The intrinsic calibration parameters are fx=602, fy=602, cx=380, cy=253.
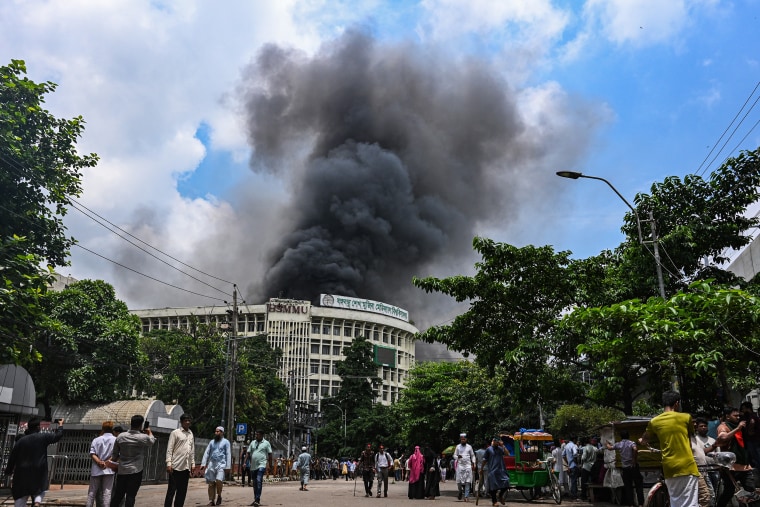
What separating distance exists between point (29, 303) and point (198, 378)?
96.7 ft

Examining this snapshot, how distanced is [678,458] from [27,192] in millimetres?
14459

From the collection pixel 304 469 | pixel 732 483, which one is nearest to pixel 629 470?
pixel 732 483

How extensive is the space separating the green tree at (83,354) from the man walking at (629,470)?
25.3 meters

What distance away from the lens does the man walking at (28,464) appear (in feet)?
27.6

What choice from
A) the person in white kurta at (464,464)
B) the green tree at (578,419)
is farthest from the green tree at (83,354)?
the green tree at (578,419)

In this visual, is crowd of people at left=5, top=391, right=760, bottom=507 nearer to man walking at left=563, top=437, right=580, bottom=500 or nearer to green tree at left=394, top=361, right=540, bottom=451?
man walking at left=563, top=437, right=580, bottom=500

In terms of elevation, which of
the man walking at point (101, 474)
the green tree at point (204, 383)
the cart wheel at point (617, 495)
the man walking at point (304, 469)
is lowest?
the man walking at point (304, 469)

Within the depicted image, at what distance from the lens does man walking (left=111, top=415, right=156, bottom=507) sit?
813 centimetres

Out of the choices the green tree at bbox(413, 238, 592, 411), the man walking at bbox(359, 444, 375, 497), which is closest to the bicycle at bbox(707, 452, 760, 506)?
the green tree at bbox(413, 238, 592, 411)

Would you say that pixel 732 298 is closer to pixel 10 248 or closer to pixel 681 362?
pixel 681 362

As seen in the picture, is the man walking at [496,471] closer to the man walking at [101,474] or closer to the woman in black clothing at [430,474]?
the woman in black clothing at [430,474]

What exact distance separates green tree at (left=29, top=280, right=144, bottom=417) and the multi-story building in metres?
53.3

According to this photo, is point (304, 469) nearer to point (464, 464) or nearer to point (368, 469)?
point (368, 469)

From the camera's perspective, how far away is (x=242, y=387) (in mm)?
39844
